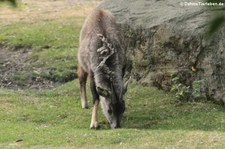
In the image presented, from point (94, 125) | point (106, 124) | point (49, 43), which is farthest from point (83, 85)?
point (49, 43)

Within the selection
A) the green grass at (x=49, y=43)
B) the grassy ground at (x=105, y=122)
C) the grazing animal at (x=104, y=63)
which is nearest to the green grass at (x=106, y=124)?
the grassy ground at (x=105, y=122)

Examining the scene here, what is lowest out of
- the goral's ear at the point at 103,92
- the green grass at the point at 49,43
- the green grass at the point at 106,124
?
the green grass at the point at 49,43

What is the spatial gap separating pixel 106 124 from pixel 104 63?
0.93m

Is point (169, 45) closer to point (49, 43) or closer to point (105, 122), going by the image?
point (105, 122)

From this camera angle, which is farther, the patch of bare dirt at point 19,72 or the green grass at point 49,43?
the green grass at point 49,43

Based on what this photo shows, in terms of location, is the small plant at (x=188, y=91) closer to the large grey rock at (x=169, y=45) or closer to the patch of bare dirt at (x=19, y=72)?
the large grey rock at (x=169, y=45)

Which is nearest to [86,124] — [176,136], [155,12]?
[176,136]

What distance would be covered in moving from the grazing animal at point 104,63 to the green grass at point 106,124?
32 cm

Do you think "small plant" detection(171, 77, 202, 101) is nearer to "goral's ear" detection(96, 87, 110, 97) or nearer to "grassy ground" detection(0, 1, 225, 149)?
"grassy ground" detection(0, 1, 225, 149)

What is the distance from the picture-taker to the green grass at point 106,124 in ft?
24.5

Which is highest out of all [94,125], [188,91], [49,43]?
[94,125]

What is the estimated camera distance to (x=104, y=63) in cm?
869

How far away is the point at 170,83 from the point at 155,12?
58.4 inches

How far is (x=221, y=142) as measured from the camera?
7.11 metres
